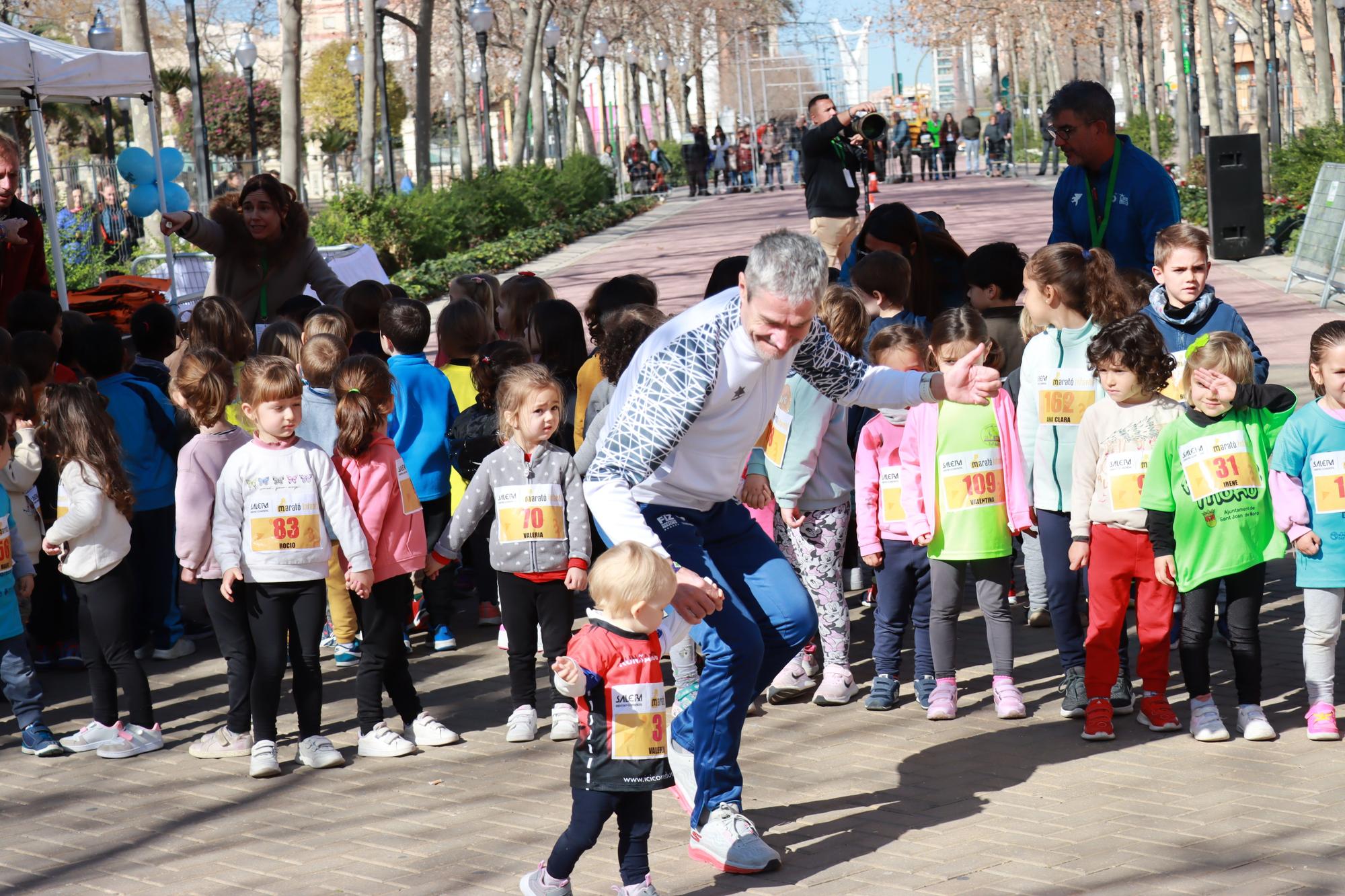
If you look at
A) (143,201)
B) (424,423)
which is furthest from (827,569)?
(143,201)

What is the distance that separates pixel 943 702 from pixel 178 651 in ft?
11.6

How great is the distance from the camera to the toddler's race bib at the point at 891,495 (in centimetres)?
580

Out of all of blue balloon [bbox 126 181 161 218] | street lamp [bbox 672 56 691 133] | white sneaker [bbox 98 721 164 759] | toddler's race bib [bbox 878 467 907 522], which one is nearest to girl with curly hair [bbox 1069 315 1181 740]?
toddler's race bib [bbox 878 467 907 522]

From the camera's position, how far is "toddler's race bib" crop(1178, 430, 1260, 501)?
5156 millimetres

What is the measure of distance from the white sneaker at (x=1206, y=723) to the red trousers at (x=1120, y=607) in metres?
0.14

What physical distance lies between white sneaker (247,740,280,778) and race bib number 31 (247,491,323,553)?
0.71 m

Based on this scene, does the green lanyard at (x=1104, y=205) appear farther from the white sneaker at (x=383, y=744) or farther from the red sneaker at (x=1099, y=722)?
the white sneaker at (x=383, y=744)

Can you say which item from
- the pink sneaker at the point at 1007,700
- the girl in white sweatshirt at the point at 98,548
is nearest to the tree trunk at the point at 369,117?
the girl in white sweatshirt at the point at 98,548

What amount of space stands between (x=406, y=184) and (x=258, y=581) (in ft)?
135

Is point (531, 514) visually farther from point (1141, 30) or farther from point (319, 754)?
point (1141, 30)

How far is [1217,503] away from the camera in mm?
5160

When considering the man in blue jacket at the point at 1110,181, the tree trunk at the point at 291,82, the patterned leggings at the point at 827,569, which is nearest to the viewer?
the patterned leggings at the point at 827,569

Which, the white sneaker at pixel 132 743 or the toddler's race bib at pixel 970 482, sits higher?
the toddler's race bib at pixel 970 482

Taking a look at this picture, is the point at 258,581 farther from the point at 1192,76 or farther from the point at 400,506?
the point at 1192,76
